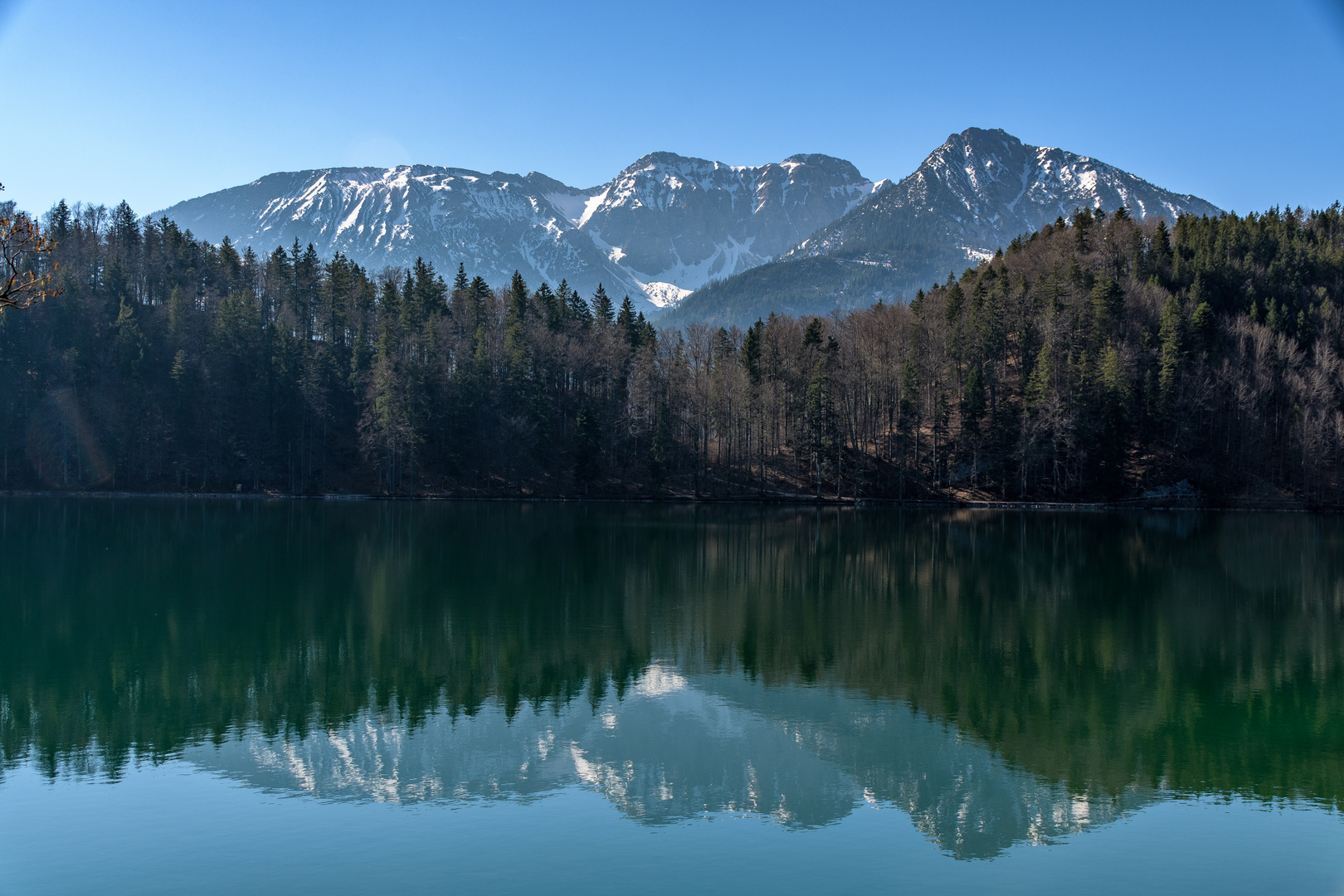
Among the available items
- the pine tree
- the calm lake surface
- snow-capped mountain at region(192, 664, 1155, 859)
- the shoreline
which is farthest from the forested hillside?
snow-capped mountain at region(192, 664, 1155, 859)

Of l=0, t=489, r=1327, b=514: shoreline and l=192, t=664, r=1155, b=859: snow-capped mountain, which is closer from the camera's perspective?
l=192, t=664, r=1155, b=859: snow-capped mountain

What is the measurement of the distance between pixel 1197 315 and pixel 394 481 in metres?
80.9

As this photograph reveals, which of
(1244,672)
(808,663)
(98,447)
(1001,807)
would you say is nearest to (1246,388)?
(1244,672)

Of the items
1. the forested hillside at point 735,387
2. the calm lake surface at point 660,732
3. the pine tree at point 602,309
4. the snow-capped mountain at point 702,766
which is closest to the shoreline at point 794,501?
the forested hillside at point 735,387

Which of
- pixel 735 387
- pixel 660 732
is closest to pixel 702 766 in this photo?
pixel 660 732

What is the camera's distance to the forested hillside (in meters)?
83.2

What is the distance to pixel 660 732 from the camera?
57.1 ft

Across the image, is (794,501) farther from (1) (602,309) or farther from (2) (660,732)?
(2) (660,732)

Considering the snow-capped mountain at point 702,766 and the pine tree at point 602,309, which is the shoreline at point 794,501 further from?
the snow-capped mountain at point 702,766

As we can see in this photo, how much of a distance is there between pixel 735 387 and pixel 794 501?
1327cm

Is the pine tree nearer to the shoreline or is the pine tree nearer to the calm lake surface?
the shoreline

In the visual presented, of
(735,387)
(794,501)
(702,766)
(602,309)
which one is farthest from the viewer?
(602,309)

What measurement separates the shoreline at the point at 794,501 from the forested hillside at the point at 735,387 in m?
1.46

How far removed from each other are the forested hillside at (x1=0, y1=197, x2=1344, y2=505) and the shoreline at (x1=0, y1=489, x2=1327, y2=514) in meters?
1.46
